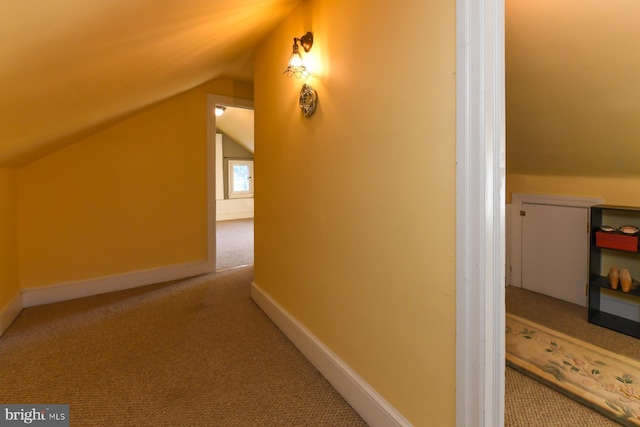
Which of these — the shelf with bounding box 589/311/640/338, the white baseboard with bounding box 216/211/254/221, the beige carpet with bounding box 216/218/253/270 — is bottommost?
the shelf with bounding box 589/311/640/338

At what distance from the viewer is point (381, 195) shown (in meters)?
1.28

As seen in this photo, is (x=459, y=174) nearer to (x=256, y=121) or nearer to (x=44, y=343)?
(x=256, y=121)

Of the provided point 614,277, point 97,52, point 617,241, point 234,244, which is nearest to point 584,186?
point 617,241

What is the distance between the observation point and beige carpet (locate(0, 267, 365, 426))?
141cm

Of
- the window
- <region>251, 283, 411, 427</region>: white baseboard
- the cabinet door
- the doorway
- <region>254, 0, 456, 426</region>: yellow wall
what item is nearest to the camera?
<region>254, 0, 456, 426</region>: yellow wall

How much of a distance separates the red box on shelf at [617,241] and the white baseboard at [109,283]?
3663 millimetres

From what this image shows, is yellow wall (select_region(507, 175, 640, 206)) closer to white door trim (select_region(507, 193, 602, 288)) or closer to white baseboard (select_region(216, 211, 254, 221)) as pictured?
white door trim (select_region(507, 193, 602, 288))

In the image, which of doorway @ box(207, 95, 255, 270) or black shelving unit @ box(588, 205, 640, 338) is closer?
black shelving unit @ box(588, 205, 640, 338)

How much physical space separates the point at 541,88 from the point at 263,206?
2118 mm

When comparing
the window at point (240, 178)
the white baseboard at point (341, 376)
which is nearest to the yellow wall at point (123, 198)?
the white baseboard at point (341, 376)

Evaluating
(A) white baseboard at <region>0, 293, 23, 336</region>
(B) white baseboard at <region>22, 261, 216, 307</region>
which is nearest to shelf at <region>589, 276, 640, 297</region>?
(B) white baseboard at <region>22, 261, 216, 307</region>

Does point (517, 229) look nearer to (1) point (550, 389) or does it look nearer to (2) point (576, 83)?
(2) point (576, 83)

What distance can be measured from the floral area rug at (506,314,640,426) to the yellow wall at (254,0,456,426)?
3.21 feet

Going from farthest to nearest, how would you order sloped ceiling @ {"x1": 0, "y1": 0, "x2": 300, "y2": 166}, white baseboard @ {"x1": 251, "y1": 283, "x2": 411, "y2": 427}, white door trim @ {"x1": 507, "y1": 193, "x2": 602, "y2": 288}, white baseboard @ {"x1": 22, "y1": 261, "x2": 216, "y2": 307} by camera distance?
white door trim @ {"x1": 507, "y1": 193, "x2": 602, "y2": 288} → white baseboard @ {"x1": 22, "y1": 261, "x2": 216, "y2": 307} → white baseboard @ {"x1": 251, "y1": 283, "x2": 411, "y2": 427} → sloped ceiling @ {"x1": 0, "y1": 0, "x2": 300, "y2": 166}
